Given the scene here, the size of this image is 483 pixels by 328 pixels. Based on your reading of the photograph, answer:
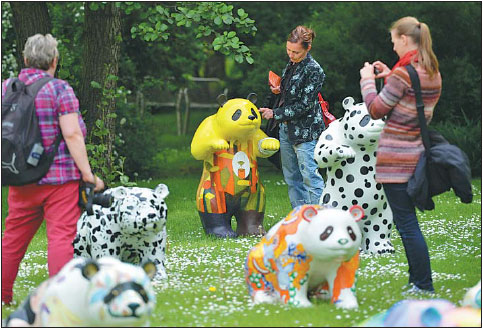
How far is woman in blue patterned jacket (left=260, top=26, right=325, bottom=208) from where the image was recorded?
27.2ft

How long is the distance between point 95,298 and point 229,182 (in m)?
4.08

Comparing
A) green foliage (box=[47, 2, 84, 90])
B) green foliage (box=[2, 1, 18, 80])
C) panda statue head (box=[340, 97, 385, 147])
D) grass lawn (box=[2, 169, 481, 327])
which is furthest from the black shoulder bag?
green foliage (box=[2, 1, 18, 80])

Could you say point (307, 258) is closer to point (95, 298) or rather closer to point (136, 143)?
point (95, 298)

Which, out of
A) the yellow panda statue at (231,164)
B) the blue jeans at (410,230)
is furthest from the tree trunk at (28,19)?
the blue jeans at (410,230)

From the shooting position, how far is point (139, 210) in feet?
21.6

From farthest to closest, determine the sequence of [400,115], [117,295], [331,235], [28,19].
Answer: [28,19], [400,115], [331,235], [117,295]

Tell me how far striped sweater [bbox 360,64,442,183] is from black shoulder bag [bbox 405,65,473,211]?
48 millimetres

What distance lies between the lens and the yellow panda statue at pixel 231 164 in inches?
332

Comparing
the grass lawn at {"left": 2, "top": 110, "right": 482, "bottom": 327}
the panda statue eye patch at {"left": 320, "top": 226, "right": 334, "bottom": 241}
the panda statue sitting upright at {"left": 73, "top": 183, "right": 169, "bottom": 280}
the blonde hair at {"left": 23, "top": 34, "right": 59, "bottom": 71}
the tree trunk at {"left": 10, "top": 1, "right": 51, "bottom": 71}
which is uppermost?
the tree trunk at {"left": 10, "top": 1, "right": 51, "bottom": 71}

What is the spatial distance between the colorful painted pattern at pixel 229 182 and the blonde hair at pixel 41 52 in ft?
9.93

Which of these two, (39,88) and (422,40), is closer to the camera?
(39,88)

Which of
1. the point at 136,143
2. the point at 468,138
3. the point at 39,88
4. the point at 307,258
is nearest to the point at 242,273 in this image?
the point at 307,258

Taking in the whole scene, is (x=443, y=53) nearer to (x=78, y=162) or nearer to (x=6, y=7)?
(x=6, y=7)

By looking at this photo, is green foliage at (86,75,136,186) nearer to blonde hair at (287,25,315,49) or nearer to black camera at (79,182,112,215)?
blonde hair at (287,25,315,49)
